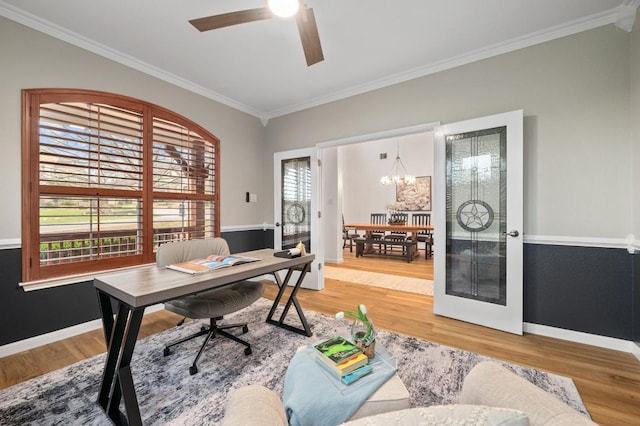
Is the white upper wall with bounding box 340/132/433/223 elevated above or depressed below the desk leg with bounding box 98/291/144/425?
above

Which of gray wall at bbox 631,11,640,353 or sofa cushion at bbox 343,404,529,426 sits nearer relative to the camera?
sofa cushion at bbox 343,404,529,426

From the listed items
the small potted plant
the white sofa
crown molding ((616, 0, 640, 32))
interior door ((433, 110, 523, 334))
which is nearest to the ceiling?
crown molding ((616, 0, 640, 32))

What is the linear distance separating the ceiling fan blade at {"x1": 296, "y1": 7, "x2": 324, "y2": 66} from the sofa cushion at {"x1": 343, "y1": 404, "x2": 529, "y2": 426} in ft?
6.72

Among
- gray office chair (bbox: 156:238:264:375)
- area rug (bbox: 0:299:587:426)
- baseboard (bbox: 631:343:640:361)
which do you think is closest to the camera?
area rug (bbox: 0:299:587:426)

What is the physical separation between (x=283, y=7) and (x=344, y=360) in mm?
2032

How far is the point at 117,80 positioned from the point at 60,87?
0.50m

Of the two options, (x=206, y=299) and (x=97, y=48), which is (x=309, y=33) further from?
(x=97, y=48)

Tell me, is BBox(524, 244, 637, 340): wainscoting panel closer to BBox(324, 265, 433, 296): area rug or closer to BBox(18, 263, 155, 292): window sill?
BBox(324, 265, 433, 296): area rug

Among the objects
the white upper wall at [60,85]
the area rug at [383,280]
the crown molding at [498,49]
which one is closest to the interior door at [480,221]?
the crown molding at [498,49]

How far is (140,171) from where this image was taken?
9.69ft

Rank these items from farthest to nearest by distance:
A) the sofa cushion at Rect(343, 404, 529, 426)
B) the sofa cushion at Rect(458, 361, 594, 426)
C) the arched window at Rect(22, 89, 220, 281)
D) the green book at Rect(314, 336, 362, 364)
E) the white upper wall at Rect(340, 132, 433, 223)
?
1. the white upper wall at Rect(340, 132, 433, 223)
2. the arched window at Rect(22, 89, 220, 281)
3. the green book at Rect(314, 336, 362, 364)
4. the sofa cushion at Rect(458, 361, 594, 426)
5. the sofa cushion at Rect(343, 404, 529, 426)

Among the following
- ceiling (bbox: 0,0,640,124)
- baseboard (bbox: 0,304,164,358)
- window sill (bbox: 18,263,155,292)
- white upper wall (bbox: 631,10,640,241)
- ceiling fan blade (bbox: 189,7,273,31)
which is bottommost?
baseboard (bbox: 0,304,164,358)

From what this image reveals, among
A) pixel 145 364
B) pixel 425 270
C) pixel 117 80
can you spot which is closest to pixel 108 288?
pixel 145 364

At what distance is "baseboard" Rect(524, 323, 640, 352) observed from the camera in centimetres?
218
